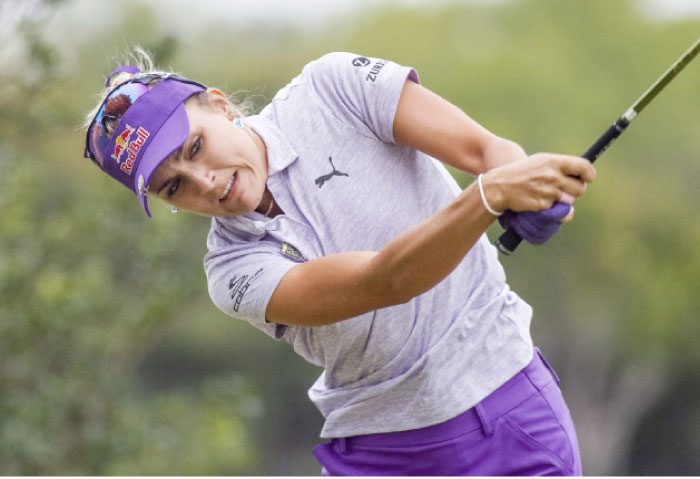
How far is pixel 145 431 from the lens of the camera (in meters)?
8.66

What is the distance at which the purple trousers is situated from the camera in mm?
2773

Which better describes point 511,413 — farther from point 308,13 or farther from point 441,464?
point 308,13

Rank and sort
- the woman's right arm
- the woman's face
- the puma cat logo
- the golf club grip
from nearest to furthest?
1. the woman's right arm
2. the golf club grip
3. the woman's face
4. the puma cat logo

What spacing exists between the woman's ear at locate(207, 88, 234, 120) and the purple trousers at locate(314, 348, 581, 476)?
37.7 inches

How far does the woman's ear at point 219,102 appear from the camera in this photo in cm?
275

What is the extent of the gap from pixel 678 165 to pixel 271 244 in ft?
67.9

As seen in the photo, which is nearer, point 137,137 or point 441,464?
point 137,137

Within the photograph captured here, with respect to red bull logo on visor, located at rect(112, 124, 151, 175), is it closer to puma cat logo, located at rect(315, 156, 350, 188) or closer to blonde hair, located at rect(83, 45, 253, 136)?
blonde hair, located at rect(83, 45, 253, 136)

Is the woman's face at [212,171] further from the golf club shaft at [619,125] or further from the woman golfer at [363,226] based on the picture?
the golf club shaft at [619,125]

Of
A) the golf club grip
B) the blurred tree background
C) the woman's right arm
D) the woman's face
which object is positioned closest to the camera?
the woman's right arm

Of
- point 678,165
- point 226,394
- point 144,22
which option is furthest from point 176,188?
point 678,165

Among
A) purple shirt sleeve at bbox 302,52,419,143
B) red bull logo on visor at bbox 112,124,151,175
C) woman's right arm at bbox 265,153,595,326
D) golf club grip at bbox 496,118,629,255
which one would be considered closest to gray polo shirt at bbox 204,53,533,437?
purple shirt sleeve at bbox 302,52,419,143

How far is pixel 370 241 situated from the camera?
2709mm

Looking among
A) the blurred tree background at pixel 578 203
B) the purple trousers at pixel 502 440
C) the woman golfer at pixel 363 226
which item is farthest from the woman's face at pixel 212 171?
the blurred tree background at pixel 578 203
